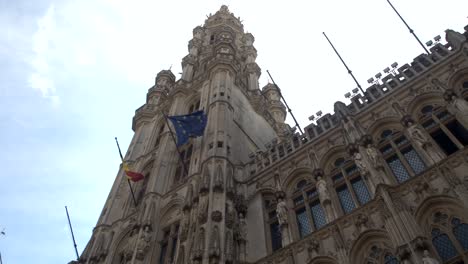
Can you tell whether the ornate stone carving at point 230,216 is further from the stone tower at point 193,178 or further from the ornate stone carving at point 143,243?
the ornate stone carving at point 143,243

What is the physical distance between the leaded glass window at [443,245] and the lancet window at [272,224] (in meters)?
7.00

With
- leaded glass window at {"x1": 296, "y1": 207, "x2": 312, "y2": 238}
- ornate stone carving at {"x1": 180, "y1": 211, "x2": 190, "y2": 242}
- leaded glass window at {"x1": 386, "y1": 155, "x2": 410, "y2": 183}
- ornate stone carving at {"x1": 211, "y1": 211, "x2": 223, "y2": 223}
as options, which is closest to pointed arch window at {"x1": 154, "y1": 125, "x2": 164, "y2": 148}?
ornate stone carving at {"x1": 180, "y1": 211, "x2": 190, "y2": 242}

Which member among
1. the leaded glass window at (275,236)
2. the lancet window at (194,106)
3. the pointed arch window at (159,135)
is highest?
the lancet window at (194,106)

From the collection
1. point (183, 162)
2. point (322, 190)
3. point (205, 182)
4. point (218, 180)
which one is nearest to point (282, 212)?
point (322, 190)

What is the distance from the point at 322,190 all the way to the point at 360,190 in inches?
66.2

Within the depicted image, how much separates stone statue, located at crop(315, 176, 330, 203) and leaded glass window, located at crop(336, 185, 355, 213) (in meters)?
0.62

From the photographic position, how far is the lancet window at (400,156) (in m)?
18.3

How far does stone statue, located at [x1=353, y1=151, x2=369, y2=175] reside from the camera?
1892 cm

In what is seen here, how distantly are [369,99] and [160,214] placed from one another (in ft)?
44.4

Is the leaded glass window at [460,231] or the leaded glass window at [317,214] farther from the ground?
the leaded glass window at [317,214]

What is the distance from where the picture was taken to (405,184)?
17.0m

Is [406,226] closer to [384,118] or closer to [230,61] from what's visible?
[384,118]

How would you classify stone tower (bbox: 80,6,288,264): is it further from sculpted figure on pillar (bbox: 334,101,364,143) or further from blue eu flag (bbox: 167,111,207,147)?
sculpted figure on pillar (bbox: 334,101,364,143)

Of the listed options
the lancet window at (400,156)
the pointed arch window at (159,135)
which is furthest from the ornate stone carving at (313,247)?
the pointed arch window at (159,135)
